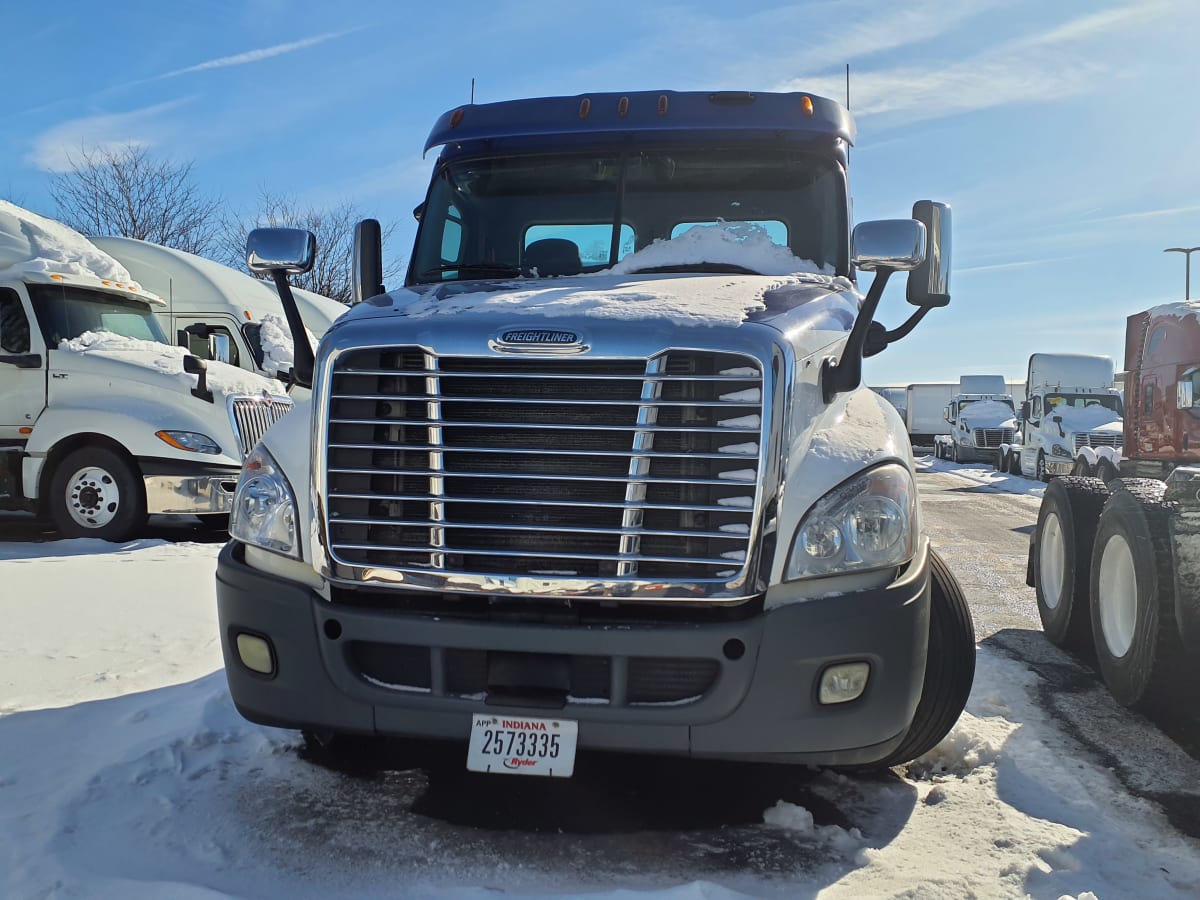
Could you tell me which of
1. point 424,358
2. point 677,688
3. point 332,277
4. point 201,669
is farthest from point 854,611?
point 332,277

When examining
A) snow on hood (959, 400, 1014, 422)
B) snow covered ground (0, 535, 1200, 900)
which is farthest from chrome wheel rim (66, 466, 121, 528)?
snow on hood (959, 400, 1014, 422)

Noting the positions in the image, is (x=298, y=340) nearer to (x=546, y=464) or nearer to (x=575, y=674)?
(x=546, y=464)

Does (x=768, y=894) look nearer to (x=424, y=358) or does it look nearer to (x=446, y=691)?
(x=446, y=691)

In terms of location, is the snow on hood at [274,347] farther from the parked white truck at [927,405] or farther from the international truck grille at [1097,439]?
the parked white truck at [927,405]

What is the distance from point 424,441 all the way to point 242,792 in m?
1.44

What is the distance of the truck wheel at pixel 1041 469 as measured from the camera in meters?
21.7

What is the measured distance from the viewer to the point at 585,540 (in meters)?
2.91

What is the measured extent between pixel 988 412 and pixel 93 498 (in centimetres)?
2774

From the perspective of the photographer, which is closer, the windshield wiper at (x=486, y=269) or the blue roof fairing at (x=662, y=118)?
the windshield wiper at (x=486, y=269)

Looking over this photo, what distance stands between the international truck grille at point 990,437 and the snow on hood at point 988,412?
58 cm

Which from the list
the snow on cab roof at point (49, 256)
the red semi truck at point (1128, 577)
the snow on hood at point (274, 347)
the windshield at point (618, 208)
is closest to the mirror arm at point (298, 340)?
the windshield at point (618, 208)

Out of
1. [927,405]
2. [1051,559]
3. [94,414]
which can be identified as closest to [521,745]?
[1051,559]

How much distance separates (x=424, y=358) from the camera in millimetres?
2992

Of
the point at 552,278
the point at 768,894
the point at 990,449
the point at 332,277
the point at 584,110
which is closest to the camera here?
the point at 768,894
